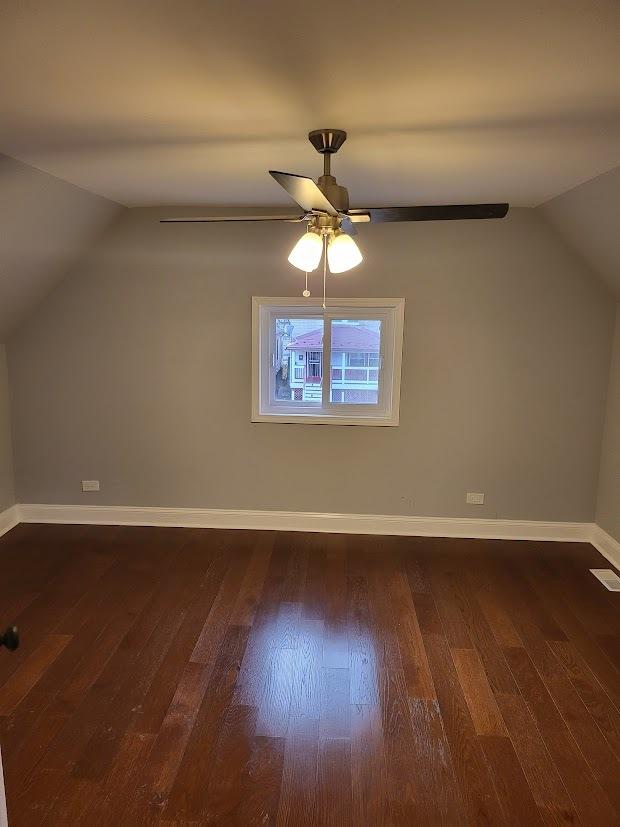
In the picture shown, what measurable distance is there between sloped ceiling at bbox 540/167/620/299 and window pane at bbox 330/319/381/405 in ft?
4.51

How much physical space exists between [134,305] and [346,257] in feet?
7.73

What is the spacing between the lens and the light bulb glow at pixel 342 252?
2266 millimetres

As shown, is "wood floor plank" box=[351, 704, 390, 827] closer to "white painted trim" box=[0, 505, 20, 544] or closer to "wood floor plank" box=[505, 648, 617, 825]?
→ "wood floor plank" box=[505, 648, 617, 825]

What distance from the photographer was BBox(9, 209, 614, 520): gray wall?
13.1 feet

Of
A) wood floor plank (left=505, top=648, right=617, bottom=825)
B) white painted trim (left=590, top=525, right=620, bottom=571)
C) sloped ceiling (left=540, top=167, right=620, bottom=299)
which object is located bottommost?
wood floor plank (left=505, top=648, right=617, bottom=825)

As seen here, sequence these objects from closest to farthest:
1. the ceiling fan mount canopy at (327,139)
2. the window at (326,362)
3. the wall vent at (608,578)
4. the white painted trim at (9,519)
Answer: the ceiling fan mount canopy at (327,139), the wall vent at (608,578), the window at (326,362), the white painted trim at (9,519)

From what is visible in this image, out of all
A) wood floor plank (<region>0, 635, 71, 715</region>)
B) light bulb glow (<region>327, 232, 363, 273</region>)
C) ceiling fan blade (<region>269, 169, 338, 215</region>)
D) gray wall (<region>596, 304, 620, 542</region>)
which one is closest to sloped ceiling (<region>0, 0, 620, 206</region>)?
ceiling fan blade (<region>269, 169, 338, 215</region>)

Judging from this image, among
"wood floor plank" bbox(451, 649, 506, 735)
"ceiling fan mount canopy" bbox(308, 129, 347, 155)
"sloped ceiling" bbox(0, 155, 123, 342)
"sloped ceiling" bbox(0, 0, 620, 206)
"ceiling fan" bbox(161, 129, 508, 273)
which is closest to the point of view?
"sloped ceiling" bbox(0, 0, 620, 206)

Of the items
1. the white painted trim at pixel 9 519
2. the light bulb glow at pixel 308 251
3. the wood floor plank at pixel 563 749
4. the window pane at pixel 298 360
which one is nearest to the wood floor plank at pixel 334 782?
the wood floor plank at pixel 563 749

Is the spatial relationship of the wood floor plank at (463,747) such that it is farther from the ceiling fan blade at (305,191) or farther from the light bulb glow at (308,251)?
the ceiling fan blade at (305,191)

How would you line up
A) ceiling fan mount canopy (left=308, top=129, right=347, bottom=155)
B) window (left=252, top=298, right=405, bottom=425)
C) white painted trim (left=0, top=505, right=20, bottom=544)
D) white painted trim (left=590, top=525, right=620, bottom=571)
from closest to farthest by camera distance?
ceiling fan mount canopy (left=308, top=129, right=347, bottom=155) → white painted trim (left=590, top=525, right=620, bottom=571) → window (left=252, top=298, right=405, bottom=425) → white painted trim (left=0, top=505, right=20, bottom=544)

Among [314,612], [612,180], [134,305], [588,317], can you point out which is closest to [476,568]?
[314,612]

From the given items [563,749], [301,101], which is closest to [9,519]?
[301,101]

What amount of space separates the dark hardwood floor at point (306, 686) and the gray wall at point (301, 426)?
51 cm
